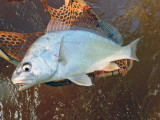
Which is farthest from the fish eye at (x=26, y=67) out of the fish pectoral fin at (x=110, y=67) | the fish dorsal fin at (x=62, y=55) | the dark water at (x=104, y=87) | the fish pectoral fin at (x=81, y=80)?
the dark water at (x=104, y=87)

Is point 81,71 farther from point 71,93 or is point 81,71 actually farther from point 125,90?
point 125,90

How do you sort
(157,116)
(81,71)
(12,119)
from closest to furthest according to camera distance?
1. (81,71)
2. (12,119)
3. (157,116)

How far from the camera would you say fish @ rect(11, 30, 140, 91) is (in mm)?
1372

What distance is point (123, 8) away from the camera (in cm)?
318

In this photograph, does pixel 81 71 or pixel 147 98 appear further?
pixel 147 98

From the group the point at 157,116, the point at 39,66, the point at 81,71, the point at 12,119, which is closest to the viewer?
the point at 39,66

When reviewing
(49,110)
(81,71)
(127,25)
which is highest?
(127,25)

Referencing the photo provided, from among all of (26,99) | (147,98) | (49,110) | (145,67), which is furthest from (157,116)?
(26,99)

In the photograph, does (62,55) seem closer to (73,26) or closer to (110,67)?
(73,26)

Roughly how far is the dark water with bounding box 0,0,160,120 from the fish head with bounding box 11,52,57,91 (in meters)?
1.65

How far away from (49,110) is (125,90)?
1.72 metres

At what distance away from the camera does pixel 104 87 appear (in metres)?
3.09

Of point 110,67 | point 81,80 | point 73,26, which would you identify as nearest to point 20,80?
point 81,80

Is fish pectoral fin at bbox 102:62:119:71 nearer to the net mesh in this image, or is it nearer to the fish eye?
the net mesh
